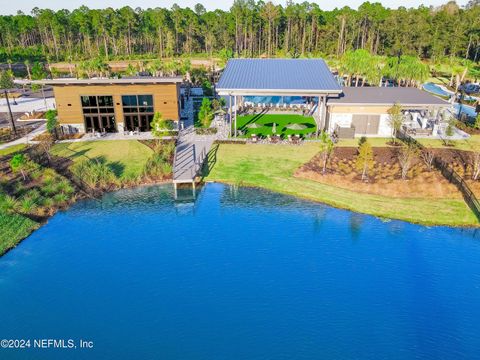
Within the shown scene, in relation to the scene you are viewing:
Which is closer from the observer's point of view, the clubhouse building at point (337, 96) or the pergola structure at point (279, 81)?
the pergola structure at point (279, 81)

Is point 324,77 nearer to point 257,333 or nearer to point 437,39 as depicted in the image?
point 257,333

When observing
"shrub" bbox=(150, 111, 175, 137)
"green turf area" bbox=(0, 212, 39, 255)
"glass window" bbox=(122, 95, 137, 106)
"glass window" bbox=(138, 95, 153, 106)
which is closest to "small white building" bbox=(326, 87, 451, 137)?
"shrub" bbox=(150, 111, 175, 137)

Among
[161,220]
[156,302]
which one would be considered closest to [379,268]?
[156,302]

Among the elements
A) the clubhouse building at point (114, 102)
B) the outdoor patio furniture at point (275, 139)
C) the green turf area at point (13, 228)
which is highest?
the clubhouse building at point (114, 102)

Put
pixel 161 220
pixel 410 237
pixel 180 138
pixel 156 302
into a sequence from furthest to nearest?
pixel 180 138, pixel 161 220, pixel 410 237, pixel 156 302

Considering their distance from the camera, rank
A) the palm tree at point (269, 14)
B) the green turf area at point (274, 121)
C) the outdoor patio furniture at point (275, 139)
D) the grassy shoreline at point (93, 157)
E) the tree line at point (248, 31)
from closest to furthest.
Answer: the grassy shoreline at point (93, 157), the outdoor patio furniture at point (275, 139), the green turf area at point (274, 121), the tree line at point (248, 31), the palm tree at point (269, 14)

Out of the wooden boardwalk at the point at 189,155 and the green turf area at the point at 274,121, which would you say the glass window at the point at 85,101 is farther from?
the green turf area at the point at 274,121

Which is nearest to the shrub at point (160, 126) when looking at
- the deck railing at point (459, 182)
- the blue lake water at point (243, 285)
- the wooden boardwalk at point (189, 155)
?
the wooden boardwalk at point (189, 155)
